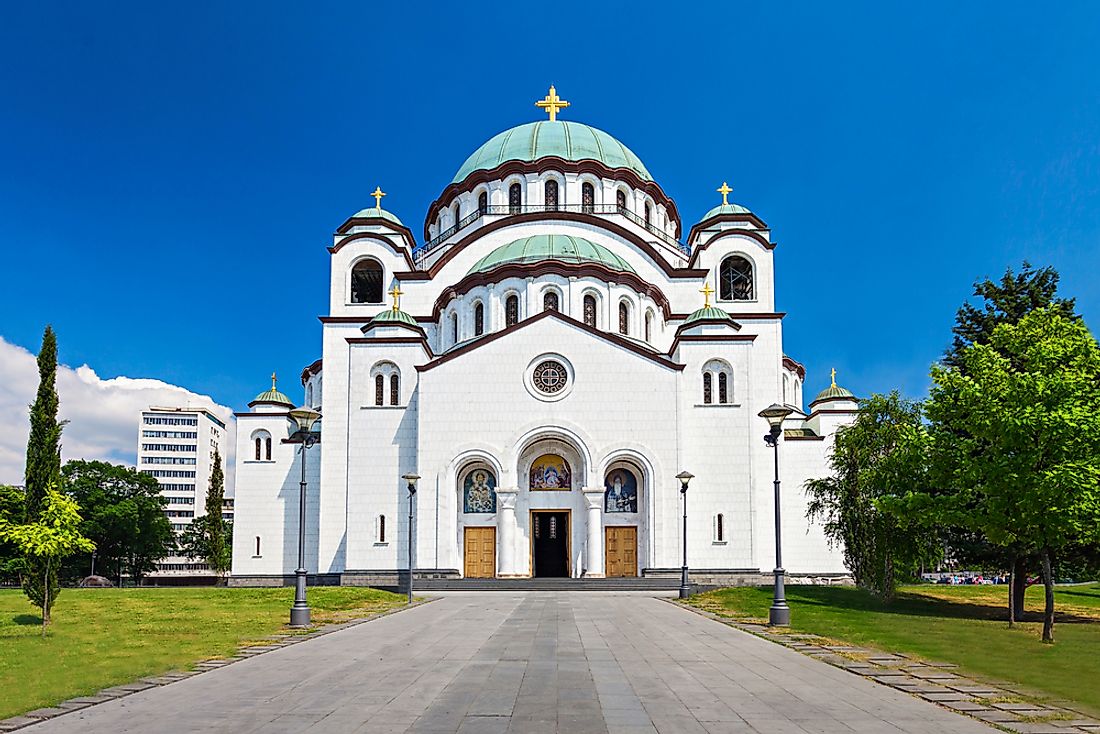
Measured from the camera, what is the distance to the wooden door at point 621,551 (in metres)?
35.3

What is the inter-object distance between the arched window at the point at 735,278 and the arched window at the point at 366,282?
15.5m

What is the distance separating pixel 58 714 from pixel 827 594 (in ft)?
76.1

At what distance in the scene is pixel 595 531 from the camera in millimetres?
34625

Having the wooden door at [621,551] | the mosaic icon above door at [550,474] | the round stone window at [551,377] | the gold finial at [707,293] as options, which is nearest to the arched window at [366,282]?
the round stone window at [551,377]

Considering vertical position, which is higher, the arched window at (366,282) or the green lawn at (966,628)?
the arched window at (366,282)

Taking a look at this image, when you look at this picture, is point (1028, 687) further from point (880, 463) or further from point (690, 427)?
point (690, 427)

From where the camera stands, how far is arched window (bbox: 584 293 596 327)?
38.7 metres

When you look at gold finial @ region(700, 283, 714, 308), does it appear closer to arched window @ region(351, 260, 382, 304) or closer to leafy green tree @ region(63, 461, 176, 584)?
arched window @ region(351, 260, 382, 304)

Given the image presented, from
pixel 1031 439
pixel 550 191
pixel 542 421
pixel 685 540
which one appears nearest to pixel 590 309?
pixel 542 421

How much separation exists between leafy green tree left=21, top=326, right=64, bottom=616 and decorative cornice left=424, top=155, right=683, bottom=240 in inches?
1097

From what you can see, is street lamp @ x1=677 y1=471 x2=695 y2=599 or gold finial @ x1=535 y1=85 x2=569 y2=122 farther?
gold finial @ x1=535 y1=85 x2=569 y2=122

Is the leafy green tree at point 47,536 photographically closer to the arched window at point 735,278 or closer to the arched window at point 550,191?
the arched window at point 550,191

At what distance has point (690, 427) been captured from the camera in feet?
119

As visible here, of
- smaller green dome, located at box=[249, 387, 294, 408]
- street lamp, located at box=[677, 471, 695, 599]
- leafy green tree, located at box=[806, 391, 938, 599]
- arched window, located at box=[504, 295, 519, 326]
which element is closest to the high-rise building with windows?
smaller green dome, located at box=[249, 387, 294, 408]
